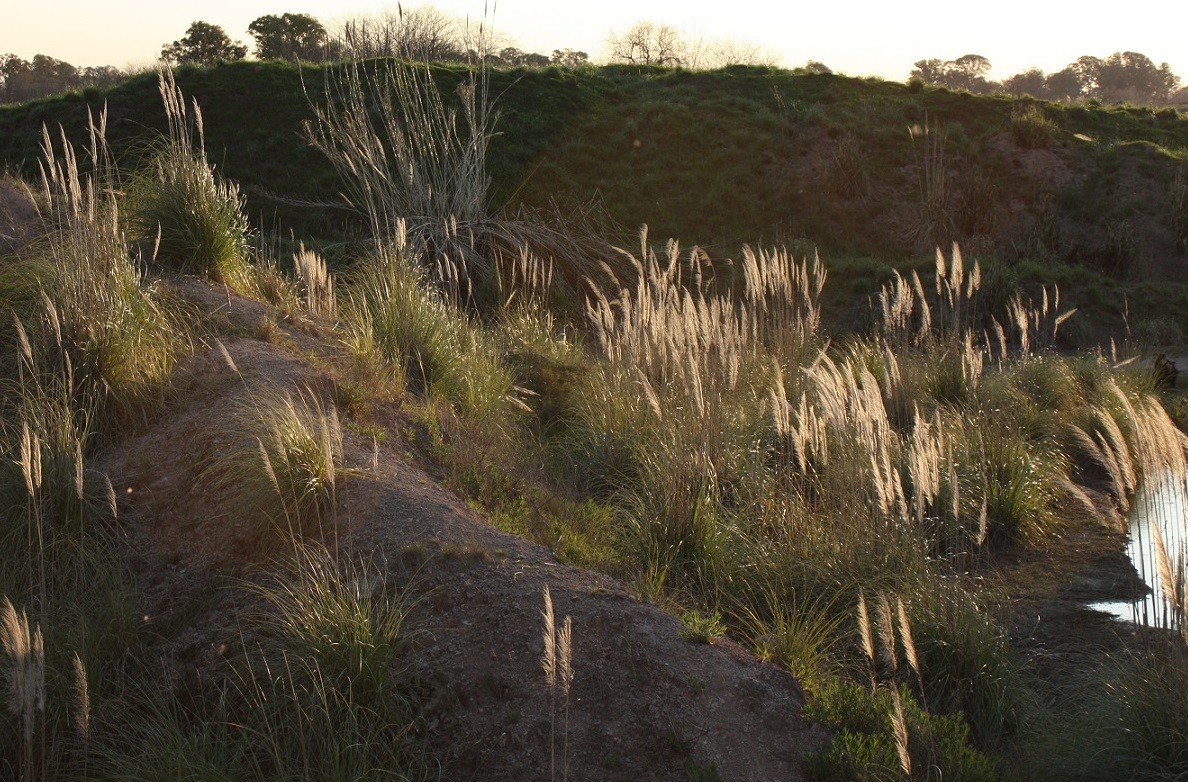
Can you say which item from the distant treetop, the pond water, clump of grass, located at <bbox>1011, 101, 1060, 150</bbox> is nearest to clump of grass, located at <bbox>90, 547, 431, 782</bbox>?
the pond water

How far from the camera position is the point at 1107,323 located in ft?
54.0

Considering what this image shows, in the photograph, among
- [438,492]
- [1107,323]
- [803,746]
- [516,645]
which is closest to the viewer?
[803,746]

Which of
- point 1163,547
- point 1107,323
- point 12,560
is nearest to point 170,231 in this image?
point 12,560

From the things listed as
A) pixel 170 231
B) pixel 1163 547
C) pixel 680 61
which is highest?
pixel 680 61

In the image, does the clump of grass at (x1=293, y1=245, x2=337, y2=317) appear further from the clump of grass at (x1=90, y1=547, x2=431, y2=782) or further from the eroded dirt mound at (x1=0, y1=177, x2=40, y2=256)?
the clump of grass at (x1=90, y1=547, x2=431, y2=782)

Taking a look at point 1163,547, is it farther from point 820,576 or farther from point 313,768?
point 313,768

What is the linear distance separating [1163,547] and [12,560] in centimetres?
480

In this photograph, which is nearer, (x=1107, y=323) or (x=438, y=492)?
(x=438, y=492)

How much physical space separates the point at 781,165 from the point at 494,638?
1896cm

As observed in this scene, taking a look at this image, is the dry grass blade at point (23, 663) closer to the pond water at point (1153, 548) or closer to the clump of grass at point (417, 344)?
the pond water at point (1153, 548)

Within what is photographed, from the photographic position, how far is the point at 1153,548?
3.94 meters

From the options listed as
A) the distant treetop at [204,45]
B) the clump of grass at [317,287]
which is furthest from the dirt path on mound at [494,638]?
the distant treetop at [204,45]

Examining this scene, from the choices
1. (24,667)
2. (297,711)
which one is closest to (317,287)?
(297,711)

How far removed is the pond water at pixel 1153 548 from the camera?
406 cm
